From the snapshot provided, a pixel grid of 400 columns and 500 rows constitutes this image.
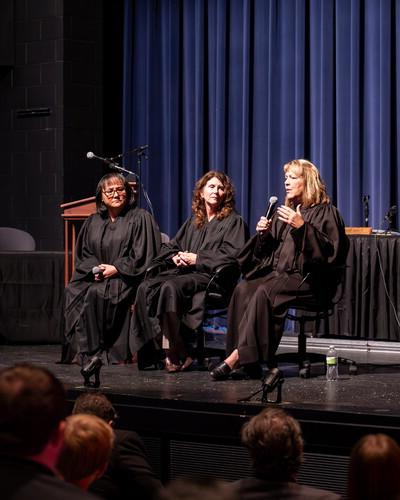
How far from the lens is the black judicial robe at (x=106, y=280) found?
6.71 metres

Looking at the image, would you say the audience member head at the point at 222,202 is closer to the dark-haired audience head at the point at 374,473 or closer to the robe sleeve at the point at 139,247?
the robe sleeve at the point at 139,247

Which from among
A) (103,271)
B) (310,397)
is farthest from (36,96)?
(310,397)

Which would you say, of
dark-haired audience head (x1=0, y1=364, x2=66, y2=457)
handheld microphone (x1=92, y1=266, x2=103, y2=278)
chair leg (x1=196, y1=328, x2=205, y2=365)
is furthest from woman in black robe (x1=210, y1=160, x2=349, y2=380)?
dark-haired audience head (x1=0, y1=364, x2=66, y2=457)

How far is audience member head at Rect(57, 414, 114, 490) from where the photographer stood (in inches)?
106

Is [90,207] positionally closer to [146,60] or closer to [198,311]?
[198,311]

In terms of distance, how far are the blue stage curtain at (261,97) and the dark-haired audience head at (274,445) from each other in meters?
6.28

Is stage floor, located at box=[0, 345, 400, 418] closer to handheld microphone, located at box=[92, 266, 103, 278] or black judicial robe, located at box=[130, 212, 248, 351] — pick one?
black judicial robe, located at box=[130, 212, 248, 351]

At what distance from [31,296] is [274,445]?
5.47 meters

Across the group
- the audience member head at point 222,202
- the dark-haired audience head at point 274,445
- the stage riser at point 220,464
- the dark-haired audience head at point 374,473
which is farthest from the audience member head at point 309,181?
the dark-haired audience head at point 374,473

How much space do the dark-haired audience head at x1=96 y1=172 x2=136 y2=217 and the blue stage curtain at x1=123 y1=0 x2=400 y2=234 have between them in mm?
3037

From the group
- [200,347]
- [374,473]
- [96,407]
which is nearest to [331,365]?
[200,347]

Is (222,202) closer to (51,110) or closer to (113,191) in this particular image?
(113,191)

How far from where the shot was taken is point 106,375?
20.3 feet

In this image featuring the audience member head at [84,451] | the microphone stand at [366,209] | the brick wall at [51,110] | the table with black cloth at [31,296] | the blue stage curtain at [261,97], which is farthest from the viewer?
the brick wall at [51,110]
